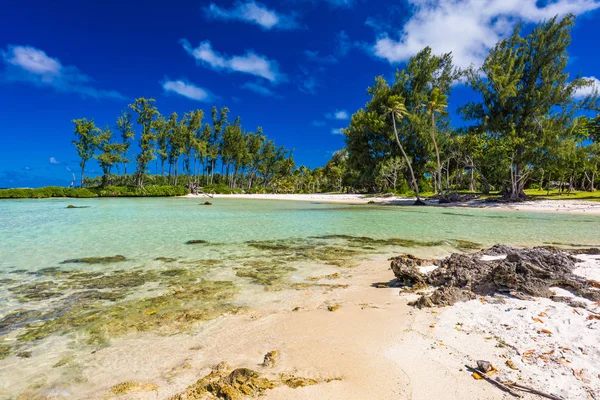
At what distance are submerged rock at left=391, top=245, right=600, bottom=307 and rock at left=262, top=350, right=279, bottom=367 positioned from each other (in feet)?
7.52

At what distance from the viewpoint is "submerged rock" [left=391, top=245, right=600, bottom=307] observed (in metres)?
4.46

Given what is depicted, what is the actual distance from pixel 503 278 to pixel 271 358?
366cm

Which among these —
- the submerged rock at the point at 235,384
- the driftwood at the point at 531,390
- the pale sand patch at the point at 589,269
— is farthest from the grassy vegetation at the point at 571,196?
the submerged rock at the point at 235,384

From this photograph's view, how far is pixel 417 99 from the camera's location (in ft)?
151

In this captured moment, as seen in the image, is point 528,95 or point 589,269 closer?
point 589,269

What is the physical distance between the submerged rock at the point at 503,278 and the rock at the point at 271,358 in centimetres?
229

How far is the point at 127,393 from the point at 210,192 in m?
63.5

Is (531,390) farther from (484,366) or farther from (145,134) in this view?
(145,134)

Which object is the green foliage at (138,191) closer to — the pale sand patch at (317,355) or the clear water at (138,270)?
the clear water at (138,270)

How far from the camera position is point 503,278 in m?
4.75

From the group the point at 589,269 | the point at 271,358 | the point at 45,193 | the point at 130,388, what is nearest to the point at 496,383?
the point at 271,358

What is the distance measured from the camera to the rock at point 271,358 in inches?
125

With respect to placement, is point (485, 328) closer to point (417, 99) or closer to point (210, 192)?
point (417, 99)

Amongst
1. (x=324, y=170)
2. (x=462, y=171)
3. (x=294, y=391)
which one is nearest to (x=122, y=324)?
(x=294, y=391)
